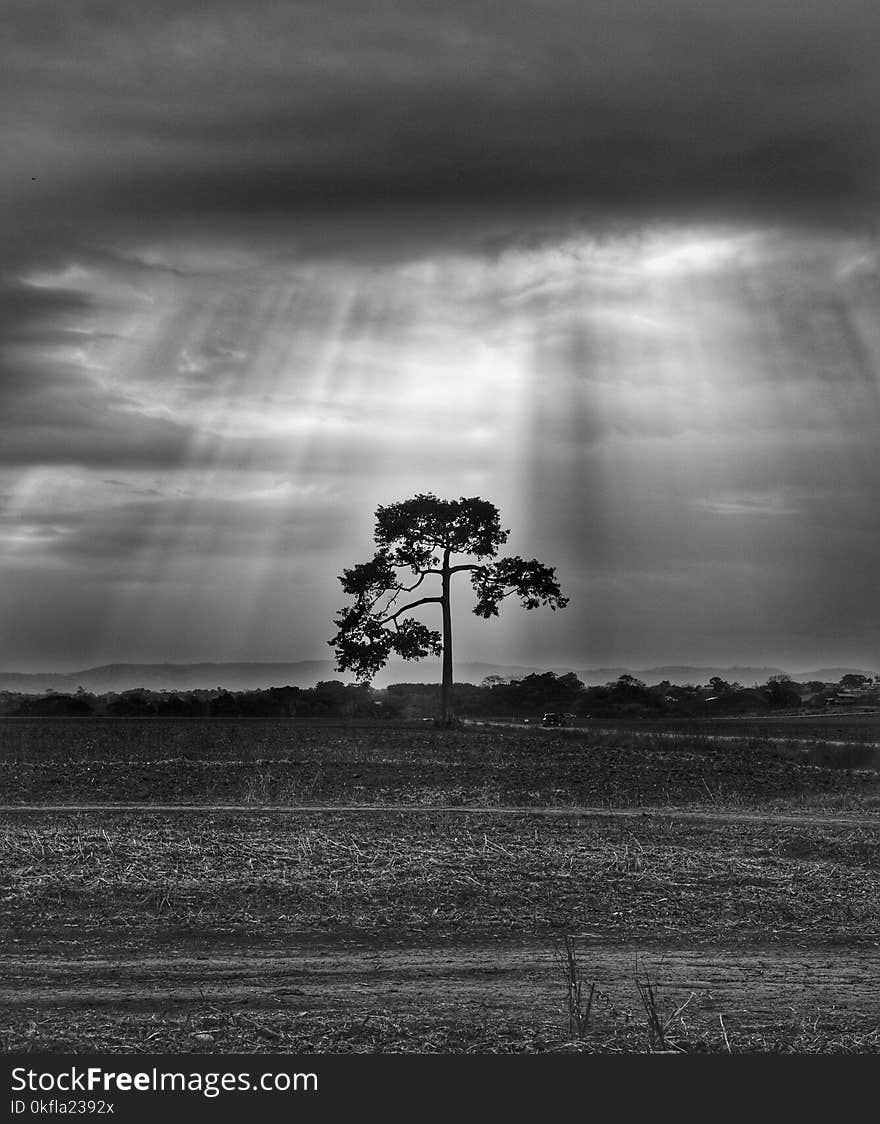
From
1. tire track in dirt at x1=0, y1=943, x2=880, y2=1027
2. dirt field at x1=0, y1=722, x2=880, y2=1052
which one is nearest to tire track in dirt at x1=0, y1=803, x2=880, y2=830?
dirt field at x1=0, y1=722, x2=880, y2=1052

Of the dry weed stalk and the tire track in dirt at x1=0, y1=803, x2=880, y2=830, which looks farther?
the tire track in dirt at x1=0, y1=803, x2=880, y2=830

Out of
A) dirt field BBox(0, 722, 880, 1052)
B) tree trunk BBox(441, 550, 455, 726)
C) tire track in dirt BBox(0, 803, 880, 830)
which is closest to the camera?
dirt field BBox(0, 722, 880, 1052)

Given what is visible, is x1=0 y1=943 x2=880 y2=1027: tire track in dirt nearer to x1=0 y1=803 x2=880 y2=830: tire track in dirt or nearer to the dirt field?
the dirt field

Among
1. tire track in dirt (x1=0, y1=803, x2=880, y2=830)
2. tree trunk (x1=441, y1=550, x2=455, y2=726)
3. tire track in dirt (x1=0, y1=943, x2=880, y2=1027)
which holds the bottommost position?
tire track in dirt (x1=0, y1=943, x2=880, y2=1027)

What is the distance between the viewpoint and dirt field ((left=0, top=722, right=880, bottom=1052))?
8.61m

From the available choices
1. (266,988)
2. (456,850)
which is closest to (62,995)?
(266,988)

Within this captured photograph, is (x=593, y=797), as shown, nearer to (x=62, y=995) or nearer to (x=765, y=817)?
(x=765, y=817)

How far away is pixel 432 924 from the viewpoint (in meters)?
12.4

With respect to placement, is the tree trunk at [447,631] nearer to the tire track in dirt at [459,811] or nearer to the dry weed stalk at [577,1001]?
the tire track in dirt at [459,811]

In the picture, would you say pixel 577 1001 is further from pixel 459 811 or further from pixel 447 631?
pixel 447 631

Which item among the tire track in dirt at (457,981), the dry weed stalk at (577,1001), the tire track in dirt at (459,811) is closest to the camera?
the dry weed stalk at (577,1001)

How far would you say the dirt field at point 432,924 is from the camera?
28.2 feet

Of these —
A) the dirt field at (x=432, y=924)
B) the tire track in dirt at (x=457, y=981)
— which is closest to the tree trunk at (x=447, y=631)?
the dirt field at (x=432, y=924)

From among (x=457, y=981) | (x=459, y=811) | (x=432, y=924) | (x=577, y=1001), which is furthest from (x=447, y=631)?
(x=577, y=1001)
